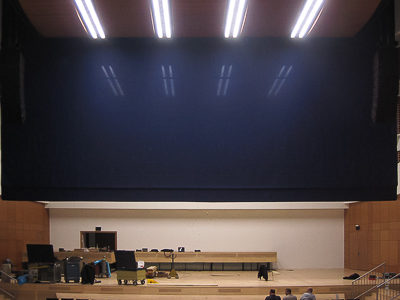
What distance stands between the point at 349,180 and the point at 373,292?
11.5m

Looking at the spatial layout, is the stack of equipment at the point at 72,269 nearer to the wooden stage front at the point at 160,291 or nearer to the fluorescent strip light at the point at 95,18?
the wooden stage front at the point at 160,291

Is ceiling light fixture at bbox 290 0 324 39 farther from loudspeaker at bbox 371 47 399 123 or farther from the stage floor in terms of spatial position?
the stage floor

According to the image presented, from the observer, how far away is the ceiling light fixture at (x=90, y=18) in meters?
4.61

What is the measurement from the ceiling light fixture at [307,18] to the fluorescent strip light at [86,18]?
2390mm

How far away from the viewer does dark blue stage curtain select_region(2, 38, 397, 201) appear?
16.8 ft

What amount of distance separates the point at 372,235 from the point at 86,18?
19.2 meters

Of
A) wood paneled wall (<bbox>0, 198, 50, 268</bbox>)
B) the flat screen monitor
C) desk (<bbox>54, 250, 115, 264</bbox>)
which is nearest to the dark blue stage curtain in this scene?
the flat screen monitor

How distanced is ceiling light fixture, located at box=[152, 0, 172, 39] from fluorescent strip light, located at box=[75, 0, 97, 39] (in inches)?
29.5

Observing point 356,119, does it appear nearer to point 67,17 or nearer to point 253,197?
point 253,197

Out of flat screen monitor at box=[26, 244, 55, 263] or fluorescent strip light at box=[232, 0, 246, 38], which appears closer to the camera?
fluorescent strip light at box=[232, 0, 246, 38]

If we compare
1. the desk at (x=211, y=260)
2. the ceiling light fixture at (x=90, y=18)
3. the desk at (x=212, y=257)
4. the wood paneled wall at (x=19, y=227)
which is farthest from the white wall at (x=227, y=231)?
the ceiling light fixture at (x=90, y=18)

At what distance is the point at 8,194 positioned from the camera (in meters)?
5.13

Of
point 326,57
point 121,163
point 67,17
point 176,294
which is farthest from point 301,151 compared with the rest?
point 176,294

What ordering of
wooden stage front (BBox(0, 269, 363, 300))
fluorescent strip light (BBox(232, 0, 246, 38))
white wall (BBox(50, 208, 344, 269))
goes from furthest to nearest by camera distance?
white wall (BBox(50, 208, 344, 269))
wooden stage front (BBox(0, 269, 363, 300))
fluorescent strip light (BBox(232, 0, 246, 38))
